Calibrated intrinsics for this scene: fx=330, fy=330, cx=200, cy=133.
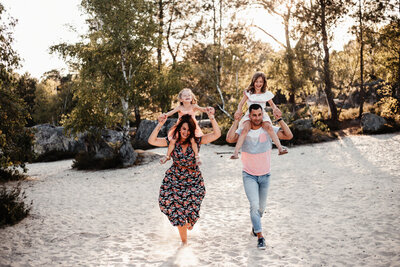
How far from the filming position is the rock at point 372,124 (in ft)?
64.8

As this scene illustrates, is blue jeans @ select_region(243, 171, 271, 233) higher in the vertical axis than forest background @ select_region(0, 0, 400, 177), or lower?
lower

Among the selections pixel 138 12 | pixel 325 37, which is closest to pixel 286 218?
pixel 138 12

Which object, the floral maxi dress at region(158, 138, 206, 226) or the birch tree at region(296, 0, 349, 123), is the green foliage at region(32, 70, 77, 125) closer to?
the birch tree at region(296, 0, 349, 123)

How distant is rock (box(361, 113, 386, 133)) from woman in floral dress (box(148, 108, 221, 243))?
18.0 meters

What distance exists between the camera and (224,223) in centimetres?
659

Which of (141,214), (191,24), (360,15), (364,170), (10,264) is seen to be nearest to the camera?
(10,264)

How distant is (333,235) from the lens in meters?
A: 5.54

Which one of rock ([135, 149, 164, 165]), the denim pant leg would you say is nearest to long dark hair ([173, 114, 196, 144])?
the denim pant leg

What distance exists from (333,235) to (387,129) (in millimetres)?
16774

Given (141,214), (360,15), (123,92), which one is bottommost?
(141,214)

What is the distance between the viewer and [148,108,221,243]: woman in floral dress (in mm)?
4895

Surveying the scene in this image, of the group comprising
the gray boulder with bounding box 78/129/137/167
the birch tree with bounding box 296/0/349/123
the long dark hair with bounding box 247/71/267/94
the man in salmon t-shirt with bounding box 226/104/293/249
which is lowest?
the gray boulder with bounding box 78/129/137/167

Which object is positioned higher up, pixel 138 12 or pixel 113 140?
pixel 138 12

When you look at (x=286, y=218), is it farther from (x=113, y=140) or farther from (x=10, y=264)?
(x=113, y=140)
